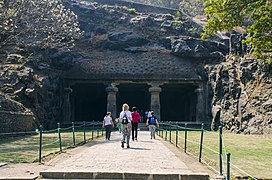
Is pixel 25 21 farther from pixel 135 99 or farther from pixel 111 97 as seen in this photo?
pixel 135 99

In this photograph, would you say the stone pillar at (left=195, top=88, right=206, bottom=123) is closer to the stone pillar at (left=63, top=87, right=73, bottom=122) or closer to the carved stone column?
the carved stone column

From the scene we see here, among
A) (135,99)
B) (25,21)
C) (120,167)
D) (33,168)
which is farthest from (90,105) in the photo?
(120,167)

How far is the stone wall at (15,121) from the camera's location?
50.6 feet

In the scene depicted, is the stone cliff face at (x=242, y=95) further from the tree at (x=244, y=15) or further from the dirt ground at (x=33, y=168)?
the dirt ground at (x=33, y=168)

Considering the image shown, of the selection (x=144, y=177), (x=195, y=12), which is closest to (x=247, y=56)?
(x=144, y=177)

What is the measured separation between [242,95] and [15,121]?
1531 cm

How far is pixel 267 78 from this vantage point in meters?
20.8

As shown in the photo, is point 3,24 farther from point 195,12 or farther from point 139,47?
point 195,12

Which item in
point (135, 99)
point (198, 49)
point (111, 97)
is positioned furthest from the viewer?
point (135, 99)

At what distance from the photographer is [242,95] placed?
22812 mm

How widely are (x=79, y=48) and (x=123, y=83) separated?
8146mm

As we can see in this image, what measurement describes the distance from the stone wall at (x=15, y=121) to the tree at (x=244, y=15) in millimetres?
10363

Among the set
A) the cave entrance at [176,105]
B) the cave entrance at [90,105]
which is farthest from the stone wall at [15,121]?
the cave entrance at [176,105]

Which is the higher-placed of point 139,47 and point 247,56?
point 139,47
